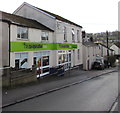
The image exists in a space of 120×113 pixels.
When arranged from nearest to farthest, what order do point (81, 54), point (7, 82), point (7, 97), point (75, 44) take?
1. point (7, 97)
2. point (7, 82)
3. point (75, 44)
4. point (81, 54)

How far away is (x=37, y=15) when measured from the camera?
76.0 ft

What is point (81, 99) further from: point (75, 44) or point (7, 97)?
point (75, 44)

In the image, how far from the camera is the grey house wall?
2189 centimetres

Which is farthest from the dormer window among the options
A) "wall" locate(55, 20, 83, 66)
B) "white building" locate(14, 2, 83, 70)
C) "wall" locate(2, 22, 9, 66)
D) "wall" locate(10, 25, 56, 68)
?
"wall" locate(2, 22, 9, 66)

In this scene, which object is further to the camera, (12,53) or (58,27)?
(58,27)

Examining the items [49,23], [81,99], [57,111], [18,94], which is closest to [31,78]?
[18,94]

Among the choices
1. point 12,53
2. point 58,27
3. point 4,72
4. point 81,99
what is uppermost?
point 58,27

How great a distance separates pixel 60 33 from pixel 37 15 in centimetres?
406

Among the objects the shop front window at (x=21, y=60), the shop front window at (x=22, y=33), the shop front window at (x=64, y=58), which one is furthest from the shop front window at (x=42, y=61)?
the shop front window at (x=64, y=58)

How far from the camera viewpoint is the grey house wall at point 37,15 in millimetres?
21891

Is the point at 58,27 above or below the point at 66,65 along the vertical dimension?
above

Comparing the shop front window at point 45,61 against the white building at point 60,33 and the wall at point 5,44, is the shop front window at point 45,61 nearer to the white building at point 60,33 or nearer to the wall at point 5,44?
the white building at point 60,33

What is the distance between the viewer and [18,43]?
1545 cm

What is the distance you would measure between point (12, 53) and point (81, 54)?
56.4 feet
